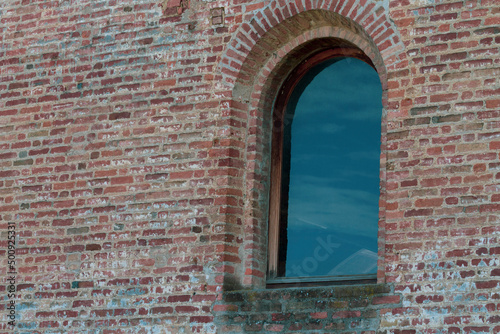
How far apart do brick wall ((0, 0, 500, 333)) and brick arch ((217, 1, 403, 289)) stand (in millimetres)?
17

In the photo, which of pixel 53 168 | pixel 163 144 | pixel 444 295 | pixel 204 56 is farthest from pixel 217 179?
pixel 444 295

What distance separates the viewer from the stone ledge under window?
250 inches

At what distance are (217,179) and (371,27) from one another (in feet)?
5.83

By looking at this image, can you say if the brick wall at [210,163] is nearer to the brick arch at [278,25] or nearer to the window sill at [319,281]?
the brick arch at [278,25]

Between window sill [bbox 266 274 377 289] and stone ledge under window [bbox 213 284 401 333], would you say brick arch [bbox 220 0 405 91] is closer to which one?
window sill [bbox 266 274 377 289]

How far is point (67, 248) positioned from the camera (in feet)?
25.0

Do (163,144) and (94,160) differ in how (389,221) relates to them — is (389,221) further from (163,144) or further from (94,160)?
(94,160)

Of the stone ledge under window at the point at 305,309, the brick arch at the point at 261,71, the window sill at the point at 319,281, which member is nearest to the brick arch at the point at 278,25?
the brick arch at the point at 261,71

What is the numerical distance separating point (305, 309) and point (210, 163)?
1.51 m

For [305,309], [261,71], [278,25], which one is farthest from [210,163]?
[305,309]

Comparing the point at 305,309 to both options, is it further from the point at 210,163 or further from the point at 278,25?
the point at 278,25

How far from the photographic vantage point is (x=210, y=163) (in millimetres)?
7262

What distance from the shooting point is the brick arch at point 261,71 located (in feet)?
23.3

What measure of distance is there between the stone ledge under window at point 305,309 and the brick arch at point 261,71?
0.24 meters
